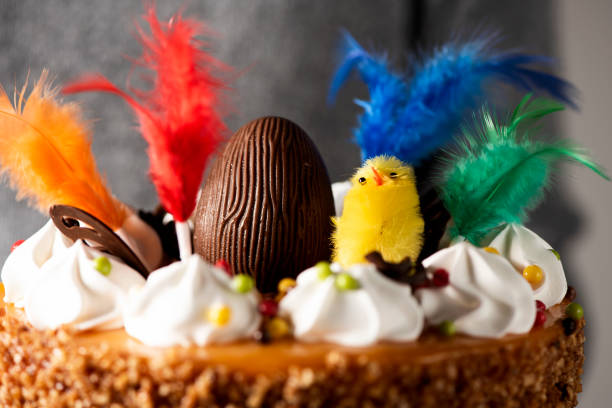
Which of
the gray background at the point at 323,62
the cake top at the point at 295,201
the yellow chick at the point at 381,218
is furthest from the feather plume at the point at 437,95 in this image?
the gray background at the point at 323,62

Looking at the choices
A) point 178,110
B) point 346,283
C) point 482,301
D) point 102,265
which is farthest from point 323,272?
point 178,110

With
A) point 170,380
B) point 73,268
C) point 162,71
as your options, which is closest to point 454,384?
point 170,380

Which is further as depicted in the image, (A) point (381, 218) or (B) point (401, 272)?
(A) point (381, 218)

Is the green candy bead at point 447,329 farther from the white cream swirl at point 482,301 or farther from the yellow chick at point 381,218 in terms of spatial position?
the yellow chick at point 381,218

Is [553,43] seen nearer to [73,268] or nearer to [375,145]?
[375,145]

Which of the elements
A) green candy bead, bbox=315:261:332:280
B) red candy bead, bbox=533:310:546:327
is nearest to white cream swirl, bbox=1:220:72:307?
green candy bead, bbox=315:261:332:280

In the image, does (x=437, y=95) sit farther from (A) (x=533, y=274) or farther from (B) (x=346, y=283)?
(B) (x=346, y=283)
